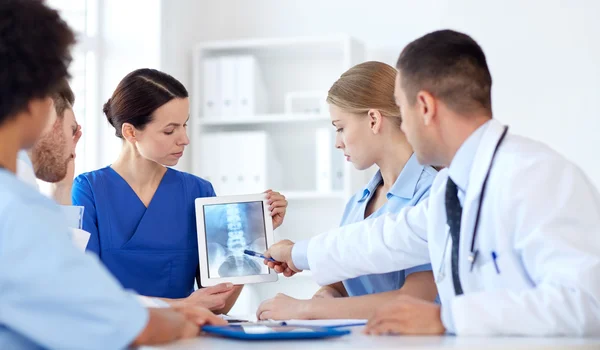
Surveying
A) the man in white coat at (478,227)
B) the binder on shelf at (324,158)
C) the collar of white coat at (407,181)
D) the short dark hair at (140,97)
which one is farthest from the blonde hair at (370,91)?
the binder on shelf at (324,158)

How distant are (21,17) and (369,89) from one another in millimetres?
1117

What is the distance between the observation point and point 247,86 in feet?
12.8

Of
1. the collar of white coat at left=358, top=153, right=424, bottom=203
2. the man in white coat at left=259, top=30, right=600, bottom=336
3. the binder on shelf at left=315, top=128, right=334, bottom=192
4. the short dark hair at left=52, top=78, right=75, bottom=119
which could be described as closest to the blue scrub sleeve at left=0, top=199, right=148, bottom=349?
the man in white coat at left=259, top=30, right=600, bottom=336

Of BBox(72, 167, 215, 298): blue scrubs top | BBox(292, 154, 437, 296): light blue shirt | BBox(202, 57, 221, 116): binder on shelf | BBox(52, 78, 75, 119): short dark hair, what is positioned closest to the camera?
BBox(292, 154, 437, 296): light blue shirt

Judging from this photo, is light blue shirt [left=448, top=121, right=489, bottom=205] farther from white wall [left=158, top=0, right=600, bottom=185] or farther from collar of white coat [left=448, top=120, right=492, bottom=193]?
white wall [left=158, top=0, right=600, bottom=185]

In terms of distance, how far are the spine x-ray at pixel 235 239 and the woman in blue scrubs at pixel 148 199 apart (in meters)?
0.07

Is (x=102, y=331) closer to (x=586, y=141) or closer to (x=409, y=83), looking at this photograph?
(x=409, y=83)

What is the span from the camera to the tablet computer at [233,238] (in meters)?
2.12

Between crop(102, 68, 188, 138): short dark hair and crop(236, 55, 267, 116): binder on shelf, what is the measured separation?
5.20ft

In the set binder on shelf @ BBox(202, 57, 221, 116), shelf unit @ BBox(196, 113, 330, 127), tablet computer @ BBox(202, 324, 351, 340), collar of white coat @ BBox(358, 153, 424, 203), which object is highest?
binder on shelf @ BBox(202, 57, 221, 116)

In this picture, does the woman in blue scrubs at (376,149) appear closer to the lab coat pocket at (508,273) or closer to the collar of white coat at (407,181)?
the collar of white coat at (407,181)

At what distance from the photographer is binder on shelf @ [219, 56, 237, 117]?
393 cm

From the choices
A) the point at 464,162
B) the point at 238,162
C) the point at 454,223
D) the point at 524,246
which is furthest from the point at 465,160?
the point at 238,162

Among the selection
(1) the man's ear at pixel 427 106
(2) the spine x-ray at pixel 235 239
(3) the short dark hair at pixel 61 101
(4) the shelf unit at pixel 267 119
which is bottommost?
(2) the spine x-ray at pixel 235 239
